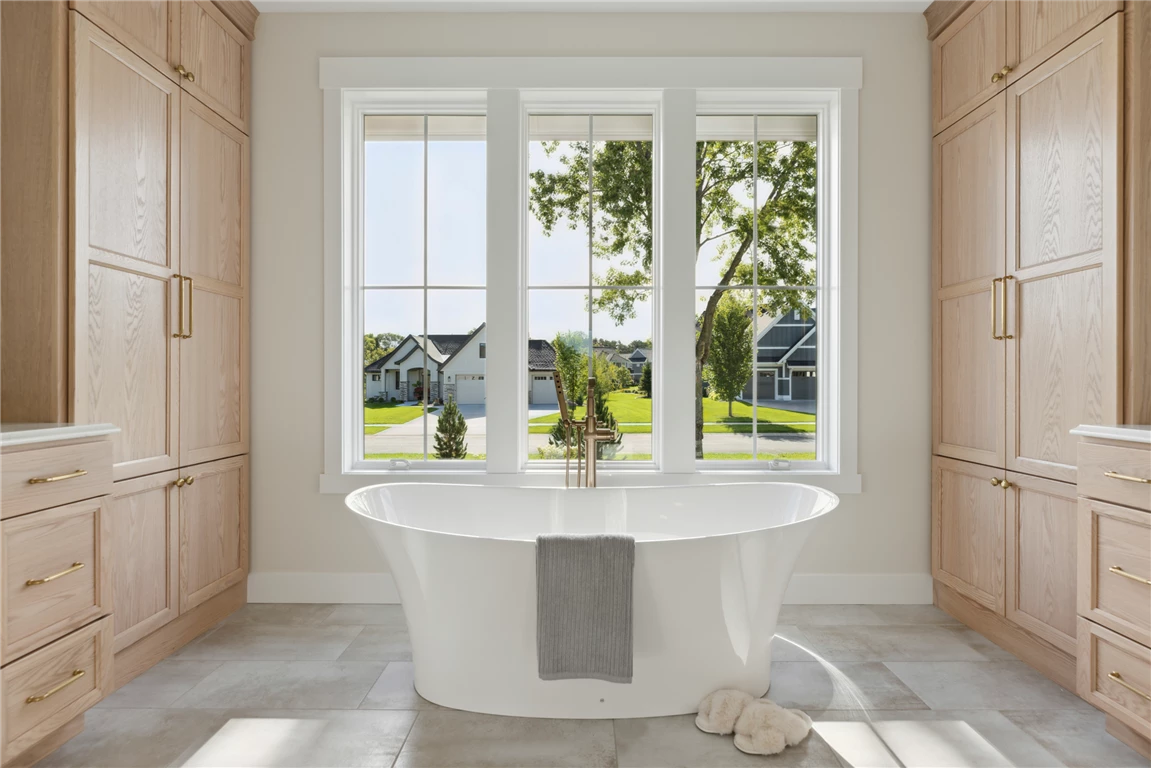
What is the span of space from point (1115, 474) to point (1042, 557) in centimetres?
69

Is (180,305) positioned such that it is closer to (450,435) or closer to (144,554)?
(144,554)

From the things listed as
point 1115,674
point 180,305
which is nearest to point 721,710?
point 1115,674

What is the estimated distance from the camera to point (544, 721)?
207 cm

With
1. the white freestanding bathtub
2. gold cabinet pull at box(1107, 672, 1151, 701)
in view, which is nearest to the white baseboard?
the white freestanding bathtub

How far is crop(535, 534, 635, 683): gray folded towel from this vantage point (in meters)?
1.97

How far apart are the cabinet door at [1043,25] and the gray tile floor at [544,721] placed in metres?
2.16

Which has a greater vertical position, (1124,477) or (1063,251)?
(1063,251)

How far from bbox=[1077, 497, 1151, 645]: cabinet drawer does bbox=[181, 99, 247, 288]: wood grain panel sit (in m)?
3.14

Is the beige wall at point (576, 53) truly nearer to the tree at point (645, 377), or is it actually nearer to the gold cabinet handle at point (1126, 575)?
the tree at point (645, 377)

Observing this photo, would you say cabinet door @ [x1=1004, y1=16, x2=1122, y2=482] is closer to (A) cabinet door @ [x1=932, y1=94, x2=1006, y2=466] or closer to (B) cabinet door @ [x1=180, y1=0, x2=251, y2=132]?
(A) cabinet door @ [x1=932, y1=94, x2=1006, y2=466]

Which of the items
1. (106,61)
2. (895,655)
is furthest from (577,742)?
(106,61)

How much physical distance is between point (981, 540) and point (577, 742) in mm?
1845

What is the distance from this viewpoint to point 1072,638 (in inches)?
89.1

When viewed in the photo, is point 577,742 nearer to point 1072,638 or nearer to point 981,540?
point 1072,638
